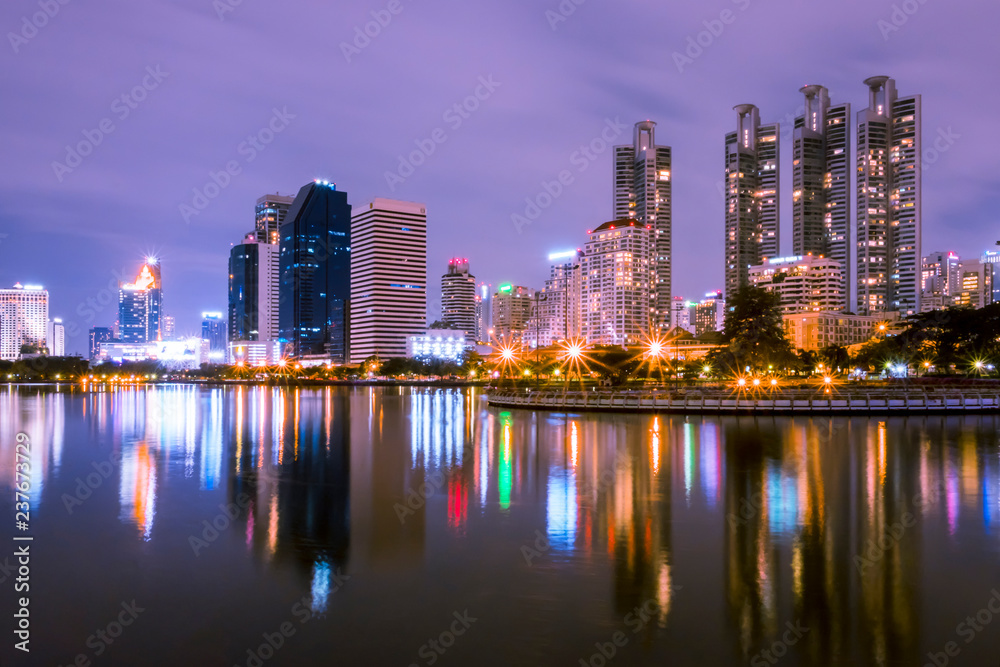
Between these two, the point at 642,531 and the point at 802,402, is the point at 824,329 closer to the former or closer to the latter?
the point at 802,402

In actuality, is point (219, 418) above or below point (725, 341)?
below

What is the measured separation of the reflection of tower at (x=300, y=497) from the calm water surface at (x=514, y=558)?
11 cm

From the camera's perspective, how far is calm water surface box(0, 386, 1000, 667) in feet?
33.0

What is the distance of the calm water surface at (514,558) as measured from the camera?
10070 mm

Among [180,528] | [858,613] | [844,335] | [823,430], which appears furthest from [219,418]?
[844,335]

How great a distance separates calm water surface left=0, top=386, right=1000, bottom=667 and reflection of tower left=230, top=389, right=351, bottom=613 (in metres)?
0.11

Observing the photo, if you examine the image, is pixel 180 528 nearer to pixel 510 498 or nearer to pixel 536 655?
pixel 510 498

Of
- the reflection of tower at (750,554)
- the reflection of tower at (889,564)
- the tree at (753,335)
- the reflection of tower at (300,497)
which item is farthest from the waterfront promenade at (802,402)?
the reflection of tower at (889,564)

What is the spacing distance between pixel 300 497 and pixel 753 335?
5932cm

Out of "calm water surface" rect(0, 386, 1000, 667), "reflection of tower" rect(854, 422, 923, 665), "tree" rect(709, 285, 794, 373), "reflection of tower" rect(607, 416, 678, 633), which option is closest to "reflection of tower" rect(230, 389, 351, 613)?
"calm water surface" rect(0, 386, 1000, 667)

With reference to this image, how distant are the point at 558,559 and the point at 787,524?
249 inches

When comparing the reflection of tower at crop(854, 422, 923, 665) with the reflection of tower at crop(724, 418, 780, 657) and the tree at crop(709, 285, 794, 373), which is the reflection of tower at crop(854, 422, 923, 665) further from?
the tree at crop(709, 285, 794, 373)

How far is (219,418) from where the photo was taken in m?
53.5

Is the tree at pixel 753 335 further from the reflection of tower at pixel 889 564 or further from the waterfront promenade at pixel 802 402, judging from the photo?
the reflection of tower at pixel 889 564
